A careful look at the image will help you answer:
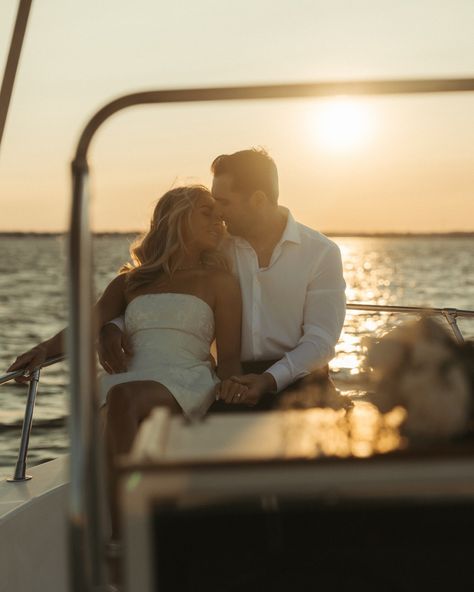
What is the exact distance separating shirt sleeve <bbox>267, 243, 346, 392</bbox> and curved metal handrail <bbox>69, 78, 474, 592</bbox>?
1.44 metres

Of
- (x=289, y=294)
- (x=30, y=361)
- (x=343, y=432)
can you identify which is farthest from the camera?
(x=289, y=294)

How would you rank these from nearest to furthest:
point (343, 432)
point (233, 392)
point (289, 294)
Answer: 1. point (343, 432)
2. point (233, 392)
3. point (289, 294)

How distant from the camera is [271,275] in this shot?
3.30 metres

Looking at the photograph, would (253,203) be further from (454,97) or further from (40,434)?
(40,434)

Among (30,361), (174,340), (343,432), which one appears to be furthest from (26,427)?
(343,432)

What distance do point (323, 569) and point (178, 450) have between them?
0.24 metres

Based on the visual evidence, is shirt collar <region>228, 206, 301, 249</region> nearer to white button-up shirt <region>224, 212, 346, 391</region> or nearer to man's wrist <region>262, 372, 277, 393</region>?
white button-up shirt <region>224, 212, 346, 391</region>

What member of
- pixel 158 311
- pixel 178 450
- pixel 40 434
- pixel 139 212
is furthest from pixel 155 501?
pixel 40 434

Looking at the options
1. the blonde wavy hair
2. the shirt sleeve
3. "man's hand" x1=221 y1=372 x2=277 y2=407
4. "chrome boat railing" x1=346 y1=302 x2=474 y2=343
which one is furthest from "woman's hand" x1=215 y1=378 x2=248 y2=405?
"chrome boat railing" x1=346 y1=302 x2=474 y2=343

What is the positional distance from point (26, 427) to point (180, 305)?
20.5 inches

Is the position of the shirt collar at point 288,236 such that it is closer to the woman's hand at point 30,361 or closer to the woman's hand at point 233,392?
the woman's hand at point 233,392

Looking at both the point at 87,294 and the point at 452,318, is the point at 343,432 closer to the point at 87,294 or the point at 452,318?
the point at 87,294

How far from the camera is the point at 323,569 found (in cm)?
154

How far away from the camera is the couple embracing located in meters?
3.24
